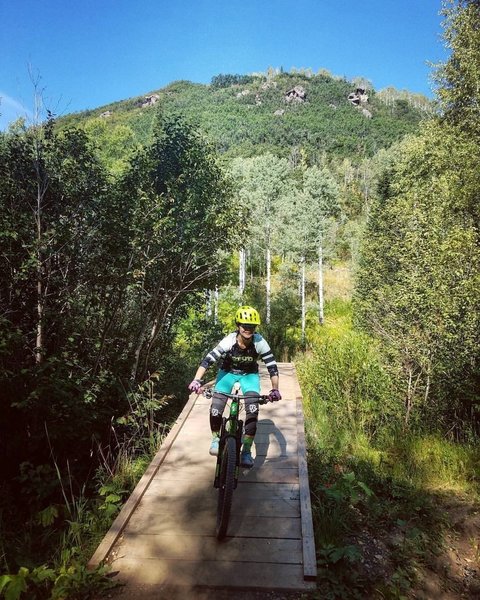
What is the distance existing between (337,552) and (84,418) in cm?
446

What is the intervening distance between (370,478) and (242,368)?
11.6 feet

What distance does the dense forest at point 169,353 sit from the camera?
17.1 ft

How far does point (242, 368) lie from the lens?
5359mm

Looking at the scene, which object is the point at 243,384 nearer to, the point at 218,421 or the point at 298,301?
the point at 218,421

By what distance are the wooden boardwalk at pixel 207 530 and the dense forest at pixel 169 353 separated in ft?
1.48

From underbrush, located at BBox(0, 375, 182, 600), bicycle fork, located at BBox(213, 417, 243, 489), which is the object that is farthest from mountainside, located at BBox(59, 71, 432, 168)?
bicycle fork, located at BBox(213, 417, 243, 489)

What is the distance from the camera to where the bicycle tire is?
4.07 meters

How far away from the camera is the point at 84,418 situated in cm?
674

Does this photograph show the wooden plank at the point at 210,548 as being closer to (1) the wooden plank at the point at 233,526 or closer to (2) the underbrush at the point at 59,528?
(1) the wooden plank at the point at 233,526

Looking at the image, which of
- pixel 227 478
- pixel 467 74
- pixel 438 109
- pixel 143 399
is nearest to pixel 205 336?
pixel 143 399

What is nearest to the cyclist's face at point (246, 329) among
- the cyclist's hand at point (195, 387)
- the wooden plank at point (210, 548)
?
the cyclist's hand at point (195, 387)

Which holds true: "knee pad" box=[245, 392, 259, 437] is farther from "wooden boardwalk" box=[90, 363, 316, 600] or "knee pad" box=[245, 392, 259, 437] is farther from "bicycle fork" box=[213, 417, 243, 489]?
"wooden boardwalk" box=[90, 363, 316, 600]

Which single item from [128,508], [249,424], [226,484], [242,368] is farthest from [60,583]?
[242,368]

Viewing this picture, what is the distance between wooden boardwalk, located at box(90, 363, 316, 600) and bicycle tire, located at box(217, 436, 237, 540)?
0.18 metres
